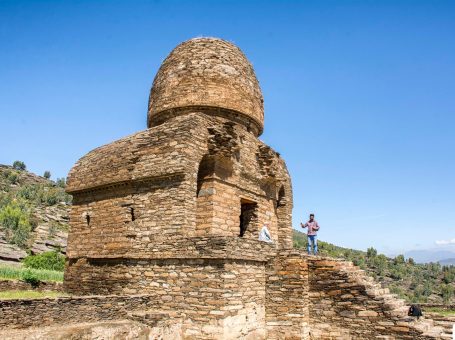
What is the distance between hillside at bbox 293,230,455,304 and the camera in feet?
87.2

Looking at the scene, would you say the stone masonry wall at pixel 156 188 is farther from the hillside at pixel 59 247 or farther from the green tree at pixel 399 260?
the green tree at pixel 399 260

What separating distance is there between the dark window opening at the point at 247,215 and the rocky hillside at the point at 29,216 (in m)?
22.0

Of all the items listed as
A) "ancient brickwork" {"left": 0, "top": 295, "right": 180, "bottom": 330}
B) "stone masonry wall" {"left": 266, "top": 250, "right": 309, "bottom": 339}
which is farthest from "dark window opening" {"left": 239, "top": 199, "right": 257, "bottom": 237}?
"ancient brickwork" {"left": 0, "top": 295, "right": 180, "bottom": 330}

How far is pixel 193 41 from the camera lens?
14.2 meters

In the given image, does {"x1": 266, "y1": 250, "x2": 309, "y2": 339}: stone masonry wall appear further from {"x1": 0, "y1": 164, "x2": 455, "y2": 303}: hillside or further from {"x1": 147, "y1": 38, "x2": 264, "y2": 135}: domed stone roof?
{"x1": 0, "y1": 164, "x2": 455, "y2": 303}: hillside

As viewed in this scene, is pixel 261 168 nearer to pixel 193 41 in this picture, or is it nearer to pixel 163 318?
pixel 193 41

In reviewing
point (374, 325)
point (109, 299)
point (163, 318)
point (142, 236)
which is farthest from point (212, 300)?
point (374, 325)

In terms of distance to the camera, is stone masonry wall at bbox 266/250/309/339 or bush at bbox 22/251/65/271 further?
bush at bbox 22/251/65/271

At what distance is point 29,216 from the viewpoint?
4062cm

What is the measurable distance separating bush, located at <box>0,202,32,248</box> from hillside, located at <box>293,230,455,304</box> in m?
23.8

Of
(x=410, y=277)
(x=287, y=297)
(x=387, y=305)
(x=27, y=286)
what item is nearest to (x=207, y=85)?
(x=287, y=297)

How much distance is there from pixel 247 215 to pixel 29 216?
3475 centimetres

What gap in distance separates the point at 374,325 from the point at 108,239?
25.5 ft

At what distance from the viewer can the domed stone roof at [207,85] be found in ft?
43.3
